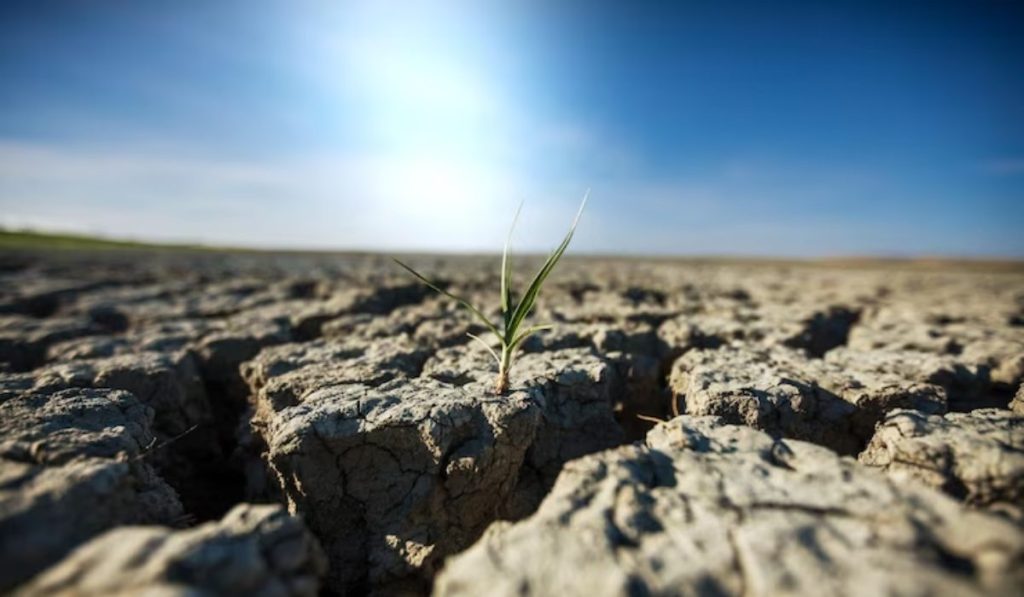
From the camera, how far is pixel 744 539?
1.24 meters

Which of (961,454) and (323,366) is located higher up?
(961,454)

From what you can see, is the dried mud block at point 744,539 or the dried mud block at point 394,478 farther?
the dried mud block at point 394,478

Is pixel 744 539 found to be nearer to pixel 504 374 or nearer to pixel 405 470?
pixel 504 374

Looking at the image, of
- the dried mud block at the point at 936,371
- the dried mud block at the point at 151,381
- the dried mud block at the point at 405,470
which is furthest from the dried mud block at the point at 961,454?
the dried mud block at the point at 151,381

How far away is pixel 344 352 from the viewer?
3.20m

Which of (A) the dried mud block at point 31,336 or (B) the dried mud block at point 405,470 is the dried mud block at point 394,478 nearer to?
(B) the dried mud block at point 405,470

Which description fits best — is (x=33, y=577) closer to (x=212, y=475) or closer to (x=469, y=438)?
(x=469, y=438)

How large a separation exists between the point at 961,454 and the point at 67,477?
127 inches

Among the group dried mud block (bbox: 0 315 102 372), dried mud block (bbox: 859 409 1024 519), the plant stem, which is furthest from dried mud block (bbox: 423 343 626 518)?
dried mud block (bbox: 0 315 102 372)

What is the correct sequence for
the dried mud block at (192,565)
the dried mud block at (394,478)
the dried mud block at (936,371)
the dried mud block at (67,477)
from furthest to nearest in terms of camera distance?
the dried mud block at (936,371) < the dried mud block at (394,478) < the dried mud block at (67,477) < the dried mud block at (192,565)

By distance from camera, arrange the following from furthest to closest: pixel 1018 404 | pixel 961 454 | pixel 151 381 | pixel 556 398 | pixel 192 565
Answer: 1. pixel 151 381
2. pixel 556 398
3. pixel 1018 404
4. pixel 961 454
5. pixel 192 565

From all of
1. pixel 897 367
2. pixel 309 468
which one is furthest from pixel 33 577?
pixel 897 367

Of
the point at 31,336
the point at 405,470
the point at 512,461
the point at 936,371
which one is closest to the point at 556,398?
the point at 512,461

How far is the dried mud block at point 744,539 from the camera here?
42.8 inches
